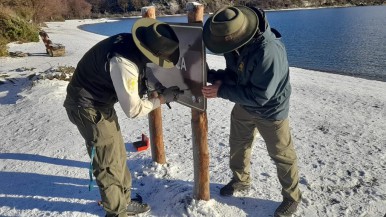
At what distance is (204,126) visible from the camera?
340cm

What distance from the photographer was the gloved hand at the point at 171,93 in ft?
10.7

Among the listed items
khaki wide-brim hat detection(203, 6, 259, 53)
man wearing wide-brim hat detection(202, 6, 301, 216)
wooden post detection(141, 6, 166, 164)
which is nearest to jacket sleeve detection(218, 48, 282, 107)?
man wearing wide-brim hat detection(202, 6, 301, 216)

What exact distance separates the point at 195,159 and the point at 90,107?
116 cm

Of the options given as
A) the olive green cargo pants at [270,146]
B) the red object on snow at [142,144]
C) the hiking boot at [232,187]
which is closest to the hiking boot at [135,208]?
the hiking boot at [232,187]

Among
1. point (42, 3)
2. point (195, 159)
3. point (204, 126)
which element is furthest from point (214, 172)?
point (42, 3)

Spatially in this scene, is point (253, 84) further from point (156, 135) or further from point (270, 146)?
point (156, 135)

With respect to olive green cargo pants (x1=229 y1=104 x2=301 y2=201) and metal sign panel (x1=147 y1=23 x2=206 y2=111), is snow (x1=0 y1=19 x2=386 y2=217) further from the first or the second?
metal sign panel (x1=147 y1=23 x2=206 y2=111)

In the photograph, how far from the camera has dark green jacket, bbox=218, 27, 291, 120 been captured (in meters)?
2.75

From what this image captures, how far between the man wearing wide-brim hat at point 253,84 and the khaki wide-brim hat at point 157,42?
31 centimetres

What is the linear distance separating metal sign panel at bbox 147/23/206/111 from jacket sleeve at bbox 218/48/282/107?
9.7 inches

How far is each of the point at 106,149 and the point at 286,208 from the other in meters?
1.77

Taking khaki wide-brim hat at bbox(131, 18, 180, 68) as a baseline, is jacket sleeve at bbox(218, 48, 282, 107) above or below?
below

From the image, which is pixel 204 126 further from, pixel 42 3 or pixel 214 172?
pixel 42 3

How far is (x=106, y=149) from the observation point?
3121 millimetres
